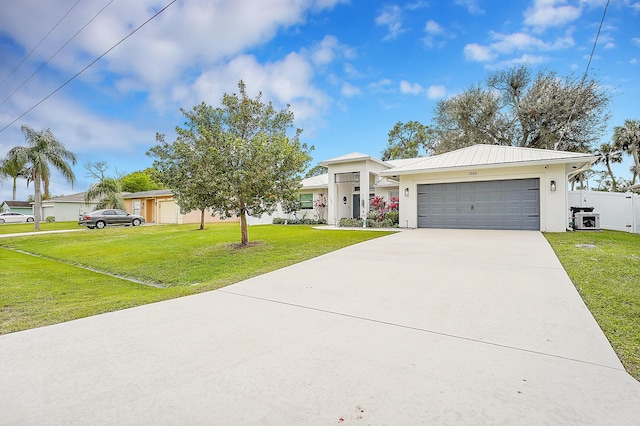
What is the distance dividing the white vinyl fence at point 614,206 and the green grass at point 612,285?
607cm

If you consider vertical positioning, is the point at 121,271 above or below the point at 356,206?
below

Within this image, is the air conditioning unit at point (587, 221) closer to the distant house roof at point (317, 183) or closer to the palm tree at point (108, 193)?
the distant house roof at point (317, 183)

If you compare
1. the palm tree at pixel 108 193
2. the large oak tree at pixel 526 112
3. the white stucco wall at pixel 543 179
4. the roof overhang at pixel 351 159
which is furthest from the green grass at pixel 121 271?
the large oak tree at pixel 526 112

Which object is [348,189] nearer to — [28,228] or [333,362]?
[333,362]

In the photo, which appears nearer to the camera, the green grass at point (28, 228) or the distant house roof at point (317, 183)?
the distant house roof at point (317, 183)

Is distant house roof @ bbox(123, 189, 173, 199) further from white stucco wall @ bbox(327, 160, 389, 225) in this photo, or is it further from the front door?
the front door

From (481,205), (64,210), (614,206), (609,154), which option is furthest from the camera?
(64,210)

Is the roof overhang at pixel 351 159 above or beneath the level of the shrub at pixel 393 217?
above

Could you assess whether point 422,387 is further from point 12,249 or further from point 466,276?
point 12,249

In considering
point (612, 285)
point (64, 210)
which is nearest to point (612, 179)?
point (612, 285)

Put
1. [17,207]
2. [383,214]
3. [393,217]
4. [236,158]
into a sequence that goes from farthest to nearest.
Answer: [17,207] < [383,214] < [393,217] < [236,158]

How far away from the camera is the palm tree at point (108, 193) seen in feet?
94.9

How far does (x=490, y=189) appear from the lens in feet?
44.5

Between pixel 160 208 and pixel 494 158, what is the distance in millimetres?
27984
